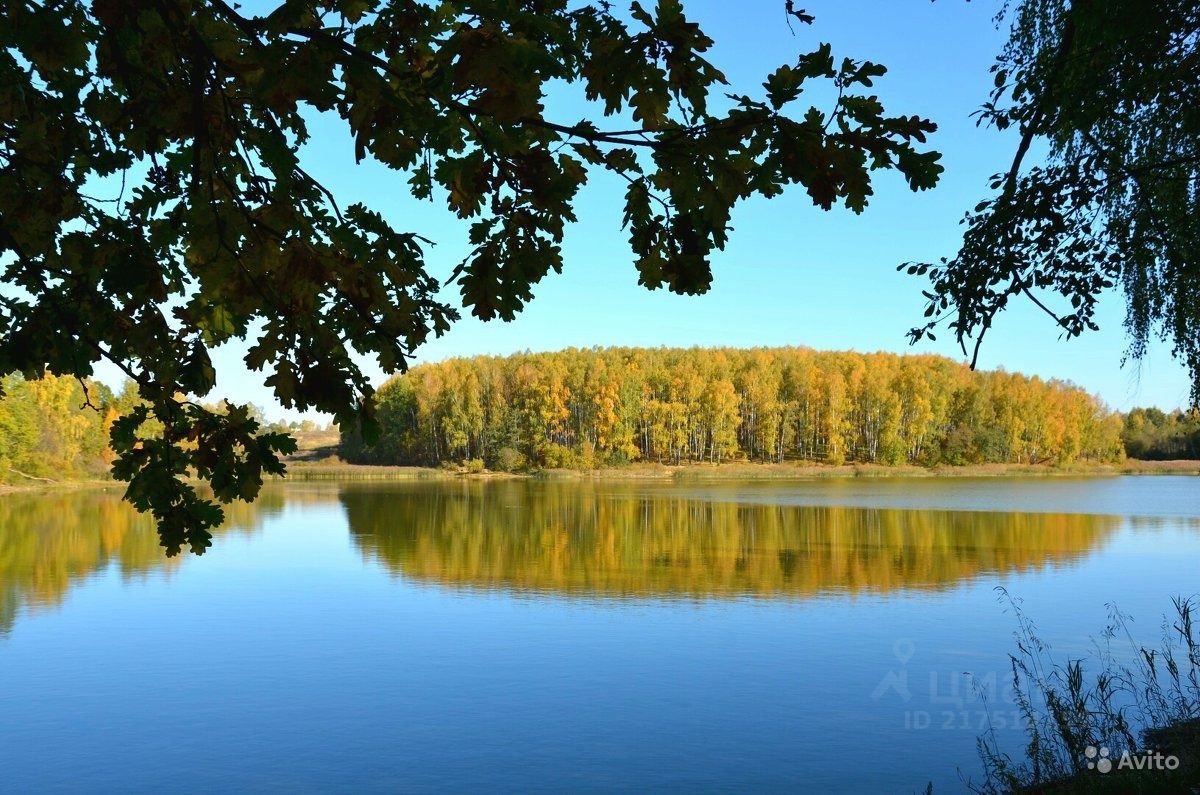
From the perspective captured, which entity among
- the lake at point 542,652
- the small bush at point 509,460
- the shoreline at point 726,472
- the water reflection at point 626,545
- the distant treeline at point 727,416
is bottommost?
the lake at point 542,652

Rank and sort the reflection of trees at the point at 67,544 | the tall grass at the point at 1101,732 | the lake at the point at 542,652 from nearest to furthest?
the tall grass at the point at 1101,732 → the lake at the point at 542,652 → the reflection of trees at the point at 67,544

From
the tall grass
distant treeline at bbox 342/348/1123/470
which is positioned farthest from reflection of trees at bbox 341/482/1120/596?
distant treeline at bbox 342/348/1123/470

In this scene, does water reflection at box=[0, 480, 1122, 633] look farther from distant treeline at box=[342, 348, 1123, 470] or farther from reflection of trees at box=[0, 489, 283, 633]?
distant treeline at box=[342, 348, 1123, 470]

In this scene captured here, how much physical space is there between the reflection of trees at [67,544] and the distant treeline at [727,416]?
4190cm

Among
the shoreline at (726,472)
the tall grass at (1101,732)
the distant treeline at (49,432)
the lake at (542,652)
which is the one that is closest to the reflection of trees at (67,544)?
the lake at (542,652)

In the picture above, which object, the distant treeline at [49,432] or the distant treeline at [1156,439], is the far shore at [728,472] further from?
the distant treeline at [49,432]

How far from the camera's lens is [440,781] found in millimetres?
9008

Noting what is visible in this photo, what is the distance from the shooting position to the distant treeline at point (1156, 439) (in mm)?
92750

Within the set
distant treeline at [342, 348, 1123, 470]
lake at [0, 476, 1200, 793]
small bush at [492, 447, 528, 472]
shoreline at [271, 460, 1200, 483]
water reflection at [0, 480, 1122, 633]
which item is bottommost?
lake at [0, 476, 1200, 793]

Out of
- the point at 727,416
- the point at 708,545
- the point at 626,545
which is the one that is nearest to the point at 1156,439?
the point at 727,416

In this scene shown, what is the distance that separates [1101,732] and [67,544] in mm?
26643

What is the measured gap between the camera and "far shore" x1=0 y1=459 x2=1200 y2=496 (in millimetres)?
75938

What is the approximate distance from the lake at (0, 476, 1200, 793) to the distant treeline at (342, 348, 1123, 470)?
55.7 metres

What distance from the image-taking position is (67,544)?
26547mm
